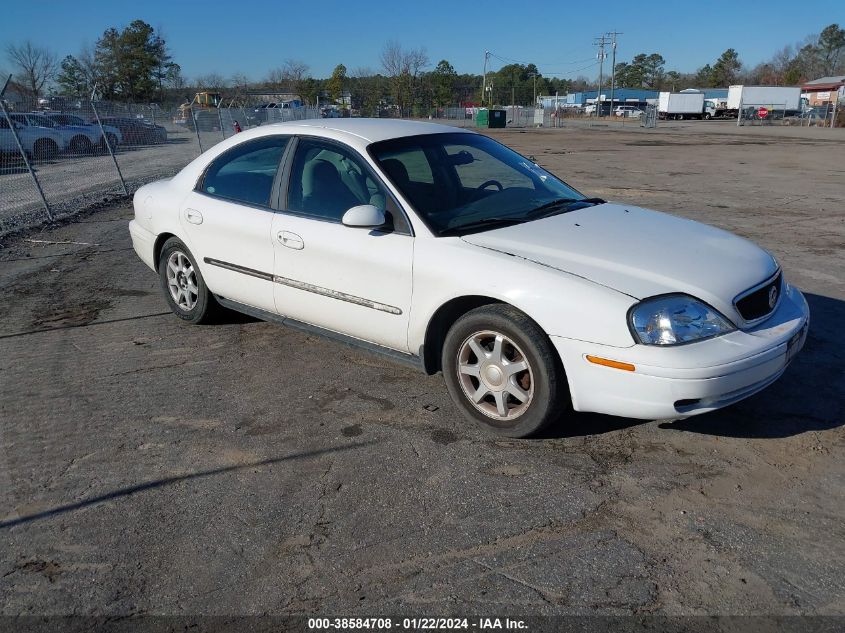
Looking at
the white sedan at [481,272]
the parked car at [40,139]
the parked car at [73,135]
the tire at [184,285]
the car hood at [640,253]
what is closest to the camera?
the white sedan at [481,272]

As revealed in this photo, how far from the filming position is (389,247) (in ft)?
13.0

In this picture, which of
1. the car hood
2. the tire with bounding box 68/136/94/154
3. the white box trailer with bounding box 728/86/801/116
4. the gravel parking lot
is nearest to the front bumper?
the car hood

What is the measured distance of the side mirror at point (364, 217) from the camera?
3.87 m

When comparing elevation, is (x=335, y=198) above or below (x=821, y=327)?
above

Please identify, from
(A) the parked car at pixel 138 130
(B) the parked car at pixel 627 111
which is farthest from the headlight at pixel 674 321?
(B) the parked car at pixel 627 111

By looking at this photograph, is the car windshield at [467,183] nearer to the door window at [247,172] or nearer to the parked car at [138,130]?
the door window at [247,172]

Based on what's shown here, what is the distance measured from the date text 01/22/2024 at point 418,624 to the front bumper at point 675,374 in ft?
4.07

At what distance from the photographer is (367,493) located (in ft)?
10.6

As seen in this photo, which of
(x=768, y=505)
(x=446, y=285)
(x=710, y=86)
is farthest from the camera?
(x=710, y=86)

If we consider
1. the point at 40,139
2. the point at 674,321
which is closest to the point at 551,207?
the point at 674,321

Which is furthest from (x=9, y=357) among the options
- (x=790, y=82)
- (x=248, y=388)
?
(x=790, y=82)

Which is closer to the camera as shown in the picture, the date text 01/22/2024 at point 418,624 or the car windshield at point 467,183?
the date text 01/22/2024 at point 418,624

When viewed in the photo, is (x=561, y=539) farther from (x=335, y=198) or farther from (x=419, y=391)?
(x=335, y=198)

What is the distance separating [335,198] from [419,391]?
1329 millimetres
